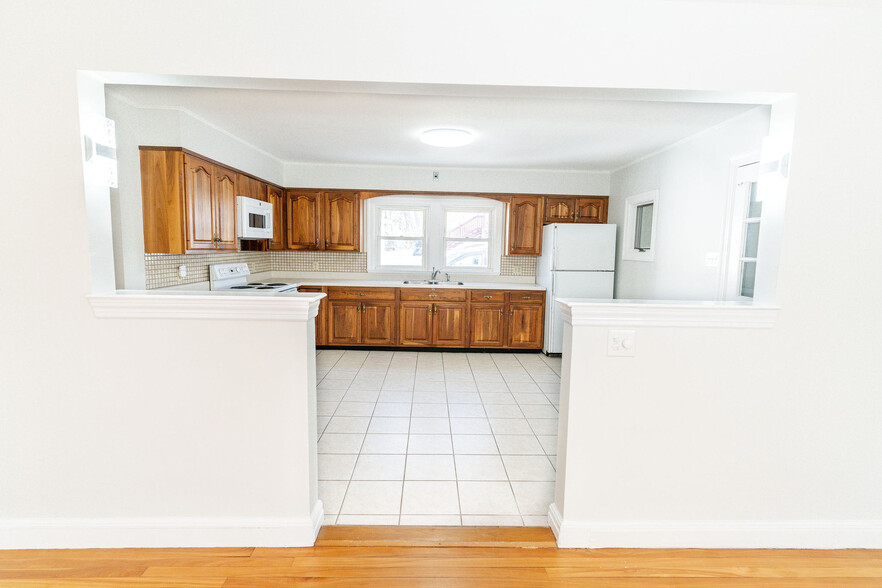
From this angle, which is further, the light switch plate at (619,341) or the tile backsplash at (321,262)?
the tile backsplash at (321,262)

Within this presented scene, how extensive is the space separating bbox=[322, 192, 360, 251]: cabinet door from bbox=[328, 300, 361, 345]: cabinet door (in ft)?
2.51

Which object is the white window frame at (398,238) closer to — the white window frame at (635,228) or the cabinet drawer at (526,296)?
the cabinet drawer at (526,296)

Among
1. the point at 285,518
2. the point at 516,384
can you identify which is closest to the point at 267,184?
the point at 516,384

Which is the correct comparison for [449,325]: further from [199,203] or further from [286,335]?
[286,335]

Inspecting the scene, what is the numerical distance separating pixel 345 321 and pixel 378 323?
16.4 inches

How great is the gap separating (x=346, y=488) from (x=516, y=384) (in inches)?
88.6

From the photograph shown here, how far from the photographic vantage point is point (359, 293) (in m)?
5.30

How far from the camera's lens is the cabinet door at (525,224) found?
5.50m

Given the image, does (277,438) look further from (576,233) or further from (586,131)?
(576,233)

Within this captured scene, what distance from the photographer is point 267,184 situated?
15.6 ft

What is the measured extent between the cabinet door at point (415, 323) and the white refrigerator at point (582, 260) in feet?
5.16

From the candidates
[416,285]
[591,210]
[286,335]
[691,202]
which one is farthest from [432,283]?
[286,335]

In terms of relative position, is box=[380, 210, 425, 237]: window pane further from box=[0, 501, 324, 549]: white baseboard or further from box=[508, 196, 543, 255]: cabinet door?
box=[0, 501, 324, 549]: white baseboard

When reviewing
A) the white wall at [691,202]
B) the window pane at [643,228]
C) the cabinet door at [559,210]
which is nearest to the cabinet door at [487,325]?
the cabinet door at [559,210]
